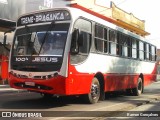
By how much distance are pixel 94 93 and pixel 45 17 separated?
10.7ft

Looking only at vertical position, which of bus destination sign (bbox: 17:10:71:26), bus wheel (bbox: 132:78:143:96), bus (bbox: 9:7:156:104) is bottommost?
bus wheel (bbox: 132:78:143:96)

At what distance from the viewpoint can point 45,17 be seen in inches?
472

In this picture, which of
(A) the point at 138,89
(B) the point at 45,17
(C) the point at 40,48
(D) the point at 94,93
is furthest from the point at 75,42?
(A) the point at 138,89

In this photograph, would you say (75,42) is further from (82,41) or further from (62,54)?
(62,54)

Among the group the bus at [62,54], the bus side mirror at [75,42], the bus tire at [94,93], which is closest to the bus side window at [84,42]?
the bus at [62,54]

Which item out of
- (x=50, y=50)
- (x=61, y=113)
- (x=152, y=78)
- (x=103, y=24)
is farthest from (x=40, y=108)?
(x=152, y=78)

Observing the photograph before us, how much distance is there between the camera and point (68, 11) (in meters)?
11.6

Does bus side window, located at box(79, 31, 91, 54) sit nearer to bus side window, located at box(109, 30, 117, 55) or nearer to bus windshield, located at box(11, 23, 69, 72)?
bus windshield, located at box(11, 23, 69, 72)

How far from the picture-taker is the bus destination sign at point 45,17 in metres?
11.7

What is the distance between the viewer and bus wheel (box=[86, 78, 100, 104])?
1294 centimetres

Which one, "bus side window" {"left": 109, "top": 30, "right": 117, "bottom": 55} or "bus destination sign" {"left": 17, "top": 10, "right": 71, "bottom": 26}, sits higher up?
"bus destination sign" {"left": 17, "top": 10, "right": 71, "bottom": 26}

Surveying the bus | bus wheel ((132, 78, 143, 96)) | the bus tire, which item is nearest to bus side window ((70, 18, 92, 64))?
the bus

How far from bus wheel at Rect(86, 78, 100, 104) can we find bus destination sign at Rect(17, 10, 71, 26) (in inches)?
107

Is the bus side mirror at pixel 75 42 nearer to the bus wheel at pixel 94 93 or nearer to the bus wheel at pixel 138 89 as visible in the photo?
the bus wheel at pixel 94 93
